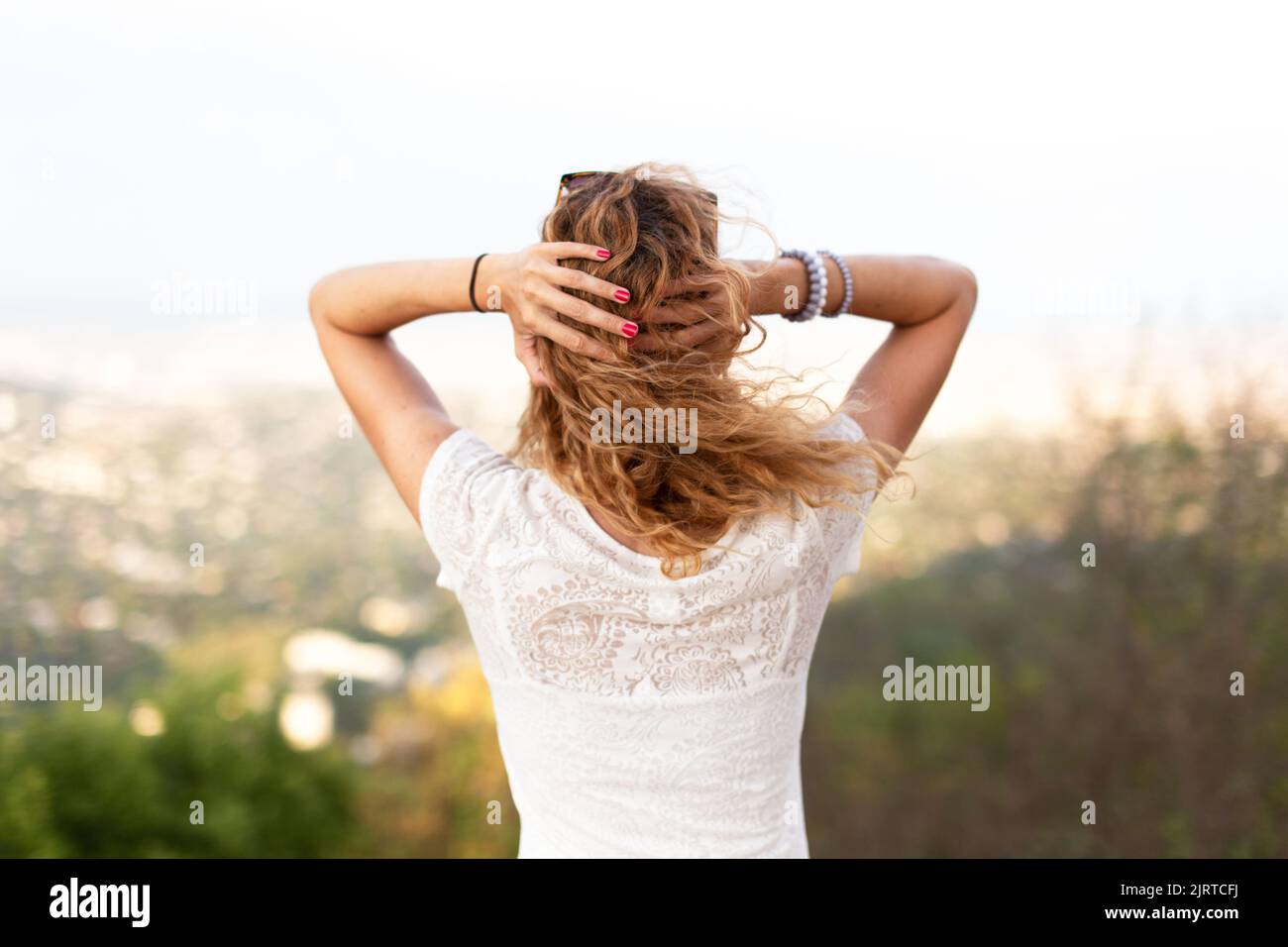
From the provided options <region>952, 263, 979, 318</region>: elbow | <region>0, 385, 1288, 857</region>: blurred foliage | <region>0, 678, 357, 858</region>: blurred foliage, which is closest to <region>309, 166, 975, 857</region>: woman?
<region>952, 263, 979, 318</region>: elbow

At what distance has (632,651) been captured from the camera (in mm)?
1052

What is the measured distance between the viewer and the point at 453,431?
111 cm

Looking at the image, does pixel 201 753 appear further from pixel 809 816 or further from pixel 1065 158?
pixel 1065 158

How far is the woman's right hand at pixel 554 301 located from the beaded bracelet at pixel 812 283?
0.31m

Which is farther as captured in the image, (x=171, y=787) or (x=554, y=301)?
(x=171, y=787)

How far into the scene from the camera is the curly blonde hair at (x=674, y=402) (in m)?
1.01

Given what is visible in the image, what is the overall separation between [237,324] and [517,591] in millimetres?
3838

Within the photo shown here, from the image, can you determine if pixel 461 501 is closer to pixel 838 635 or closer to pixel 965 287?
pixel 965 287

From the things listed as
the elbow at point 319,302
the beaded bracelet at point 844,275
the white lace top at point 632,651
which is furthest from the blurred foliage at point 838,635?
the beaded bracelet at point 844,275

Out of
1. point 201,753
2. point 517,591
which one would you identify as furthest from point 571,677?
point 201,753

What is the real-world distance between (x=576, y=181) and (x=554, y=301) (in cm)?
18

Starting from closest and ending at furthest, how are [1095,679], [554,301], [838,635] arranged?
[554,301] < [1095,679] < [838,635]

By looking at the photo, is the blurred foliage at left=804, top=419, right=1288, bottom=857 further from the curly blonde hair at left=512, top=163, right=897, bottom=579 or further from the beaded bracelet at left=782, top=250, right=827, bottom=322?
the curly blonde hair at left=512, top=163, right=897, bottom=579

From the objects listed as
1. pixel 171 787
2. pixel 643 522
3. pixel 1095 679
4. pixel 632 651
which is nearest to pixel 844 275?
pixel 643 522
